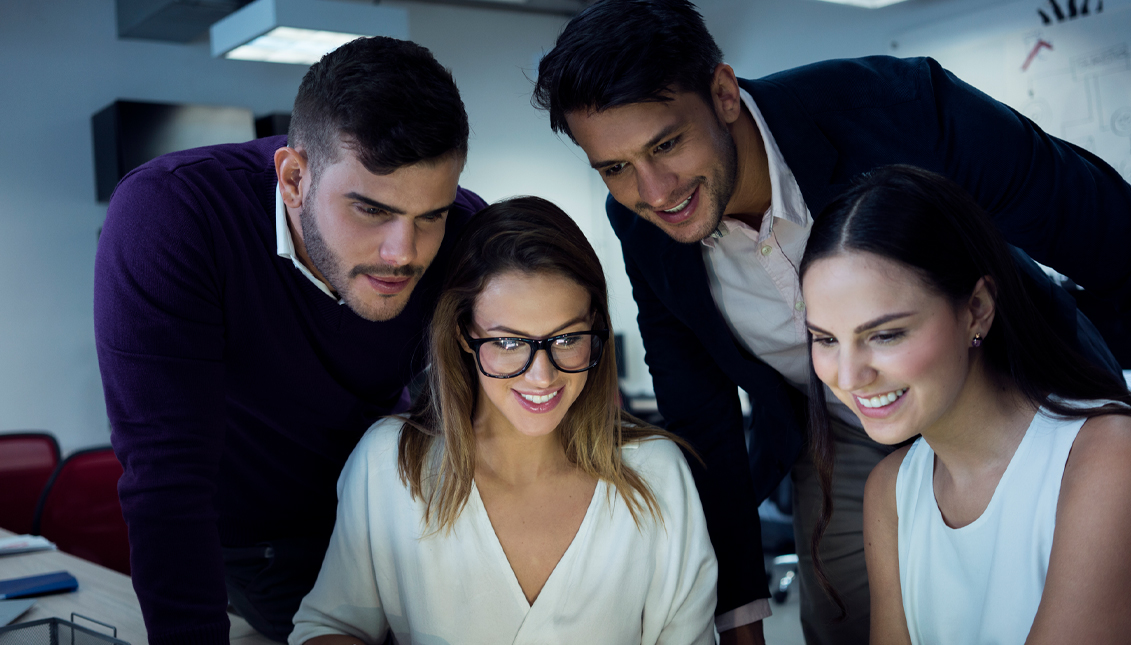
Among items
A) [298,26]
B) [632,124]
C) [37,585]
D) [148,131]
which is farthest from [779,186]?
[148,131]

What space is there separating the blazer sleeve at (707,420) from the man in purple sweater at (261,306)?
529mm

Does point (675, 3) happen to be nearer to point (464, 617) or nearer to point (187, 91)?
point (464, 617)

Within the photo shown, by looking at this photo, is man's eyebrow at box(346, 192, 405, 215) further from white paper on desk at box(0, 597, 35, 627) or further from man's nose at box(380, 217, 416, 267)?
white paper on desk at box(0, 597, 35, 627)

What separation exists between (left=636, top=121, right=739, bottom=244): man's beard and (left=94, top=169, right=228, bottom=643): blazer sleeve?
79 cm

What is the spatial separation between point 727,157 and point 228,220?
0.90 metres

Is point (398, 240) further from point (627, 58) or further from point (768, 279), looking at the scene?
point (768, 279)

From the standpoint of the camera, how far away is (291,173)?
160cm

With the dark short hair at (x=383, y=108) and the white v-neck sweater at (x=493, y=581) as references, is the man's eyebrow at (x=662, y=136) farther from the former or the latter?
the white v-neck sweater at (x=493, y=581)

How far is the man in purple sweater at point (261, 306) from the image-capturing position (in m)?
1.37

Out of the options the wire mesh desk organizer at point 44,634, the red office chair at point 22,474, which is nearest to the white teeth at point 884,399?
the wire mesh desk organizer at point 44,634

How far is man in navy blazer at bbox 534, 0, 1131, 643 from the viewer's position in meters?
1.62

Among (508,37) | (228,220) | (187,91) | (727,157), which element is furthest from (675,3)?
(508,37)

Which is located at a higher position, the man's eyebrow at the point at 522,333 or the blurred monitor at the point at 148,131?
the blurred monitor at the point at 148,131

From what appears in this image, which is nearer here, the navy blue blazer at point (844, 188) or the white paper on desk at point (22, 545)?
the navy blue blazer at point (844, 188)
